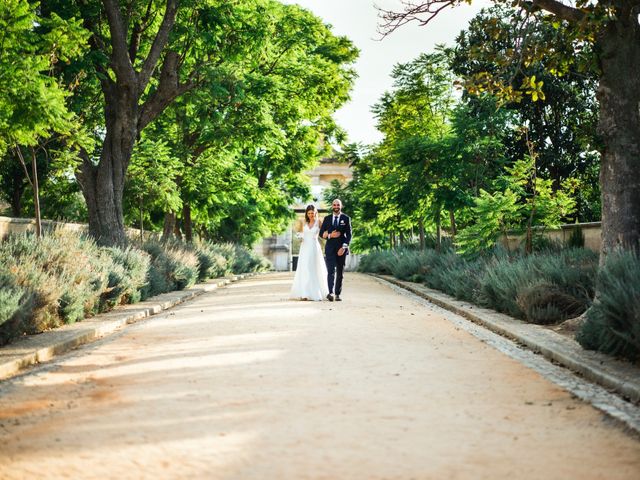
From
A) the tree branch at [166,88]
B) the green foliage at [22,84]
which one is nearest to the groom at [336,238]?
the green foliage at [22,84]

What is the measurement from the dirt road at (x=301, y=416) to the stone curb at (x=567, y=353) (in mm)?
513

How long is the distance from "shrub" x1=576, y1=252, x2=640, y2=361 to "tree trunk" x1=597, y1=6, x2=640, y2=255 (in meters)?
1.90

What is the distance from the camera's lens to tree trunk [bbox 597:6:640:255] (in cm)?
1148

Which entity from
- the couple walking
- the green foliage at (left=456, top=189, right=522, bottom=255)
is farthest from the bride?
the green foliage at (left=456, top=189, right=522, bottom=255)

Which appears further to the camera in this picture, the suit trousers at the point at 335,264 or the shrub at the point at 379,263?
the shrub at the point at 379,263

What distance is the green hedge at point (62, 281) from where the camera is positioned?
34.0ft

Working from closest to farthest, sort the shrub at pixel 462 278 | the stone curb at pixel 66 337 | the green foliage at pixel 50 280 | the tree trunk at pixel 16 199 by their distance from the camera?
the stone curb at pixel 66 337 < the green foliage at pixel 50 280 < the shrub at pixel 462 278 < the tree trunk at pixel 16 199

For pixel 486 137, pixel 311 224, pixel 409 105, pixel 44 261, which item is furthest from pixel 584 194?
pixel 44 261

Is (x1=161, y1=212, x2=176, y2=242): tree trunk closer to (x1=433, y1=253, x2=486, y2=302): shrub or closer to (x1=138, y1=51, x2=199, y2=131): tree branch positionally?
(x1=138, y1=51, x2=199, y2=131): tree branch

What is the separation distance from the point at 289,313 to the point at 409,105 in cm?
1623

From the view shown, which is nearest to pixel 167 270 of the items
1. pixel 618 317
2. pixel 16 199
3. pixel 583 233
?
pixel 583 233

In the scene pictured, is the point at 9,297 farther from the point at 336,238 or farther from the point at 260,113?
the point at 260,113

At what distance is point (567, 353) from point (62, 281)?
7982mm

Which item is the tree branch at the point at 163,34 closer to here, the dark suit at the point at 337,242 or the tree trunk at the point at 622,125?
the dark suit at the point at 337,242
